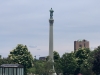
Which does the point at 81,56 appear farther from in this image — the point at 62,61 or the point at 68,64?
the point at 62,61

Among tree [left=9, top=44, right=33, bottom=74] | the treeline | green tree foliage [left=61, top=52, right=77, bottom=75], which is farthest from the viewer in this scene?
green tree foliage [left=61, top=52, right=77, bottom=75]

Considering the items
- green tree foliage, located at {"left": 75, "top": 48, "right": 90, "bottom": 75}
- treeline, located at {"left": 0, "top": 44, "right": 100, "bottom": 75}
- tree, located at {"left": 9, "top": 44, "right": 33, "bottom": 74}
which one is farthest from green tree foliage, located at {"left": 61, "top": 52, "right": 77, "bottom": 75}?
tree, located at {"left": 9, "top": 44, "right": 33, "bottom": 74}

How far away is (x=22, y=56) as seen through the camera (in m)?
112

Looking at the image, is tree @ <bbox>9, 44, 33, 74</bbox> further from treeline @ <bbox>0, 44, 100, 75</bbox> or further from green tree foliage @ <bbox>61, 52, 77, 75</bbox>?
green tree foliage @ <bbox>61, 52, 77, 75</bbox>

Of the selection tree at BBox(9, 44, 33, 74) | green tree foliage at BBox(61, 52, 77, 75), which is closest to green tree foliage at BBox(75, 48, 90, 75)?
green tree foliage at BBox(61, 52, 77, 75)

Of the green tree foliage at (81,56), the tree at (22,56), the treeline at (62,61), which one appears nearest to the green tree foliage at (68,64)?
the treeline at (62,61)

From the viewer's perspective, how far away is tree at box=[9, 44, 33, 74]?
111000mm

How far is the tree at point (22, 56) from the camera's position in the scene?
111000 mm

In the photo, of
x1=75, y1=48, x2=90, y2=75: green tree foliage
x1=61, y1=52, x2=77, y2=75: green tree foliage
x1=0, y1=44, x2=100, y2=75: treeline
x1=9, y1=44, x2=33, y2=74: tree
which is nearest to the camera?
x1=0, y1=44, x2=100, y2=75: treeline

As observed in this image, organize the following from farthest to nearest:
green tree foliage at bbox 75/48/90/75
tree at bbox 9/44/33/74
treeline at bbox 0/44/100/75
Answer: green tree foliage at bbox 75/48/90/75
tree at bbox 9/44/33/74
treeline at bbox 0/44/100/75

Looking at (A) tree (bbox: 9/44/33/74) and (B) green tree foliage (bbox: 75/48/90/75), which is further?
(B) green tree foliage (bbox: 75/48/90/75)

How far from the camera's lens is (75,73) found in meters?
116

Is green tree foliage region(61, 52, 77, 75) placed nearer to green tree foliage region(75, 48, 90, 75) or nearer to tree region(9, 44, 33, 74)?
green tree foliage region(75, 48, 90, 75)

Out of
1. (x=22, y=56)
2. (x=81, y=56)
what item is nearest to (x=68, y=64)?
(x=81, y=56)
